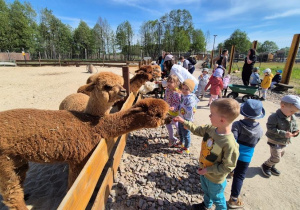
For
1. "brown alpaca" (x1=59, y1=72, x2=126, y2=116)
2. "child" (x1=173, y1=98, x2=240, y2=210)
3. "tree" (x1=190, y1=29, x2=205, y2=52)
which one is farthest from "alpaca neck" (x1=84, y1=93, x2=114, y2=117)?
"tree" (x1=190, y1=29, x2=205, y2=52)

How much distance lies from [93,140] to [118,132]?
33 cm

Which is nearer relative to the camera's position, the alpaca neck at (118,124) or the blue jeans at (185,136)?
the alpaca neck at (118,124)

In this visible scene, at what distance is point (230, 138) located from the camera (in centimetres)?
175

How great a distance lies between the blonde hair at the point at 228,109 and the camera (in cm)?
168

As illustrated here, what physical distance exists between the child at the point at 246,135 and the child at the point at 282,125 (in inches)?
27.2

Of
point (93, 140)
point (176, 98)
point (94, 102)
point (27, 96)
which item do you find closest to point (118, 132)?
point (93, 140)

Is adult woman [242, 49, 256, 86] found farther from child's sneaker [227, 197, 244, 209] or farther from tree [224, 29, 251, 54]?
tree [224, 29, 251, 54]

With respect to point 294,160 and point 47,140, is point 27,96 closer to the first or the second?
point 47,140

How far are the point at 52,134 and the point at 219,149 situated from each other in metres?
1.93

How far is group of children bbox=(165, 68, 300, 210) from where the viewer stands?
174 cm

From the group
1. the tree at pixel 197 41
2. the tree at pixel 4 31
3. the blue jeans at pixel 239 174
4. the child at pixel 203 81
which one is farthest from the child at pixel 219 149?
the tree at pixel 197 41

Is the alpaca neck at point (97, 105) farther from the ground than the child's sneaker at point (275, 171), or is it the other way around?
the alpaca neck at point (97, 105)

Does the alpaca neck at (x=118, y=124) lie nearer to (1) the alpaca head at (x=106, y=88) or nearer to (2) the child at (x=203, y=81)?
(1) the alpaca head at (x=106, y=88)

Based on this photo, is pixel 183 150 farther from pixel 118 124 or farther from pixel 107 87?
pixel 107 87
